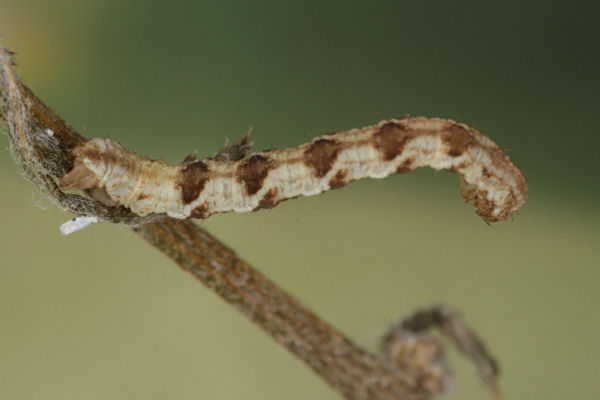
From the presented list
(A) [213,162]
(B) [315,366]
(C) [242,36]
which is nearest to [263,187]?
(A) [213,162]

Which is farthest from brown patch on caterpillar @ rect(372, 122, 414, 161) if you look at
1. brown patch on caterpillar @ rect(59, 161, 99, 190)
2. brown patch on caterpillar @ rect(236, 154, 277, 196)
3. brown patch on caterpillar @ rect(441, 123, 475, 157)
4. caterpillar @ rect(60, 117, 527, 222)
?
brown patch on caterpillar @ rect(59, 161, 99, 190)

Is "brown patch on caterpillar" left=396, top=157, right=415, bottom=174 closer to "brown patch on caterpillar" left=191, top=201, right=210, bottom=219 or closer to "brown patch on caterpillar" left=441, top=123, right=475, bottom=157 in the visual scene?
"brown patch on caterpillar" left=441, top=123, right=475, bottom=157

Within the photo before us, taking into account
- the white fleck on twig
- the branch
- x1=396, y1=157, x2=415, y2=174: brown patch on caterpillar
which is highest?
x1=396, y1=157, x2=415, y2=174: brown patch on caterpillar

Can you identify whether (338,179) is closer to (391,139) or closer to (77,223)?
(391,139)

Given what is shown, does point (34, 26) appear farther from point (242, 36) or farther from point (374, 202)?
point (374, 202)

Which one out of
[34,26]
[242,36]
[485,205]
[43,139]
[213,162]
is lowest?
[43,139]

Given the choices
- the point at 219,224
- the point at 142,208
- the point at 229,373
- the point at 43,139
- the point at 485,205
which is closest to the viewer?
the point at 43,139

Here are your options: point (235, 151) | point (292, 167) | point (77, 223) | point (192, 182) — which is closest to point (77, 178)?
point (77, 223)
